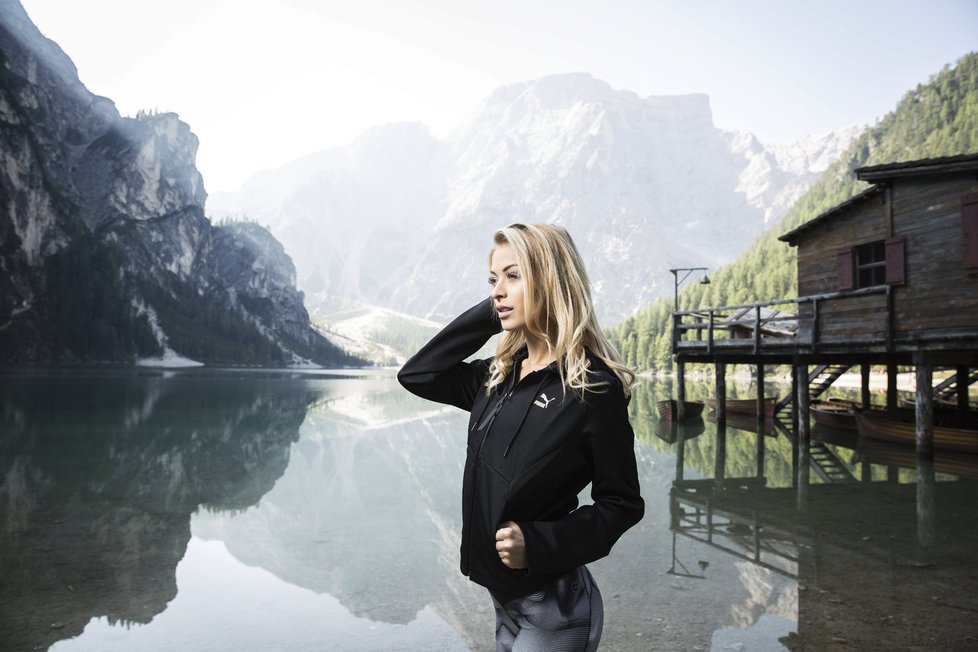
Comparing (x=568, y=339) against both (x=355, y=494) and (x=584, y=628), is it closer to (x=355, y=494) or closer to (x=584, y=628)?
(x=584, y=628)

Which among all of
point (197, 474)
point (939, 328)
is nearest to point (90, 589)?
point (197, 474)

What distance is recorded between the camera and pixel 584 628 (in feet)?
7.48

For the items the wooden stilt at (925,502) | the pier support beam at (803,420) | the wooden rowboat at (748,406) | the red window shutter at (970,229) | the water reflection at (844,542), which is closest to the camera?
the water reflection at (844,542)

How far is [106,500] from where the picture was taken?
1062cm

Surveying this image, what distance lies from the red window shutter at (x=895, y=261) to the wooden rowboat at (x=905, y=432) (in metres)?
4.23

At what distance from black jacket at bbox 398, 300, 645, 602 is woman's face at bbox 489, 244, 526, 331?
22 cm

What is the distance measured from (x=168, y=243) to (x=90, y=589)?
195159 mm

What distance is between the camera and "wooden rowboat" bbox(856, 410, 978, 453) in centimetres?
1670

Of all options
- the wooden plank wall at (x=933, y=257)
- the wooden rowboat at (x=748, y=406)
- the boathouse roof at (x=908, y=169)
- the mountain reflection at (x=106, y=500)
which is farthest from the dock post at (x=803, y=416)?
the mountain reflection at (x=106, y=500)

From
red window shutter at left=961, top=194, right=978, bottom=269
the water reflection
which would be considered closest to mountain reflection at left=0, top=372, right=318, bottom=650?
the water reflection

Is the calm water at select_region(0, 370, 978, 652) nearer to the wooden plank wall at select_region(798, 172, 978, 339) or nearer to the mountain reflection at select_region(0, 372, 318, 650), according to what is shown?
the mountain reflection at select_region(0, 372, 318, 650)

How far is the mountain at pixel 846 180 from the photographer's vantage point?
107688 mm

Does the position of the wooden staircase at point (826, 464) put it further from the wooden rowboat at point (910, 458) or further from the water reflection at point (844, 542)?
the wooden rowboat at point (910, 458)

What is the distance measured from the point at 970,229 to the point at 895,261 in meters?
1.97
